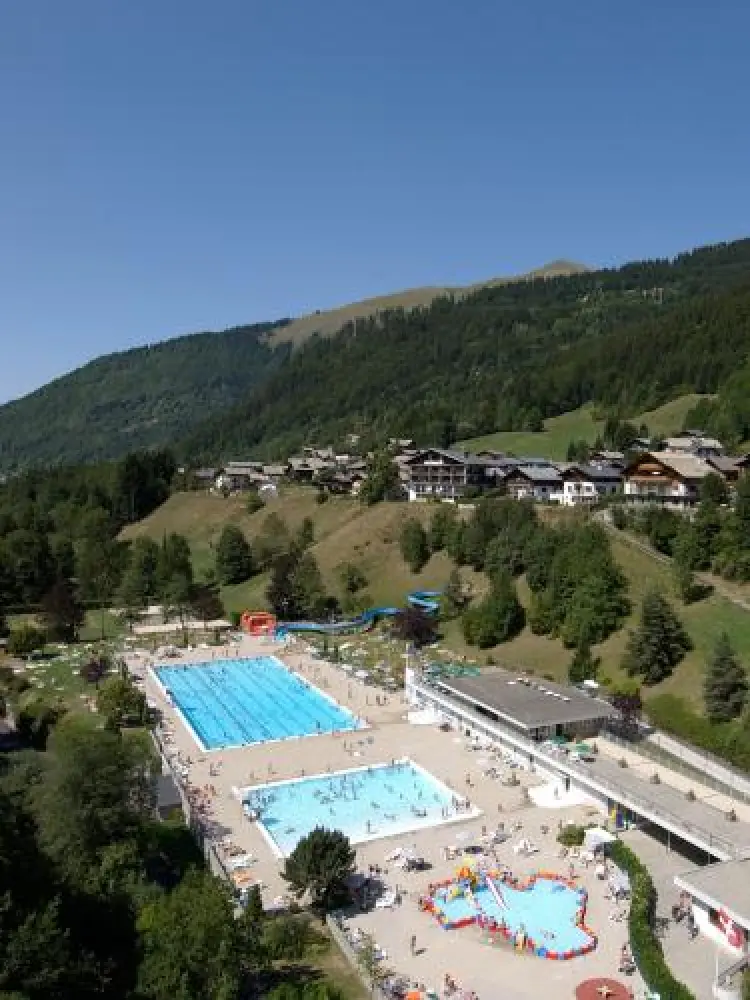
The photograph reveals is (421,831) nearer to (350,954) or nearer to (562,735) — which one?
(350,954)

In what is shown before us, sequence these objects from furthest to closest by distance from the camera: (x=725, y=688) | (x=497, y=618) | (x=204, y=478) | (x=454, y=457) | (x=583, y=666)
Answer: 1. (x=204, y=478)
2. (x=454, y=457)
3. (x=497, y=618)
4. (x=583, y=666)
5. (x=725, y=688)

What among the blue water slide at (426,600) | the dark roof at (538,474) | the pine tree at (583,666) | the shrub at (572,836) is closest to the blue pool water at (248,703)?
the blue water slide at (426,600)

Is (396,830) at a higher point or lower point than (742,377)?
lower

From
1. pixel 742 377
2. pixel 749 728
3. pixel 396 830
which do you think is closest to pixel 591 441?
pixel 742 377

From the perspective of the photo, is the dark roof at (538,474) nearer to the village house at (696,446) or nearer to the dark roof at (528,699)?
the village house at (696,446)

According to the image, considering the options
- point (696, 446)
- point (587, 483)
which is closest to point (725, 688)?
point (587, 483)

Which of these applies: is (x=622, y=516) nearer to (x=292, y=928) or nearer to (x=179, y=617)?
(x=179, y=617)
